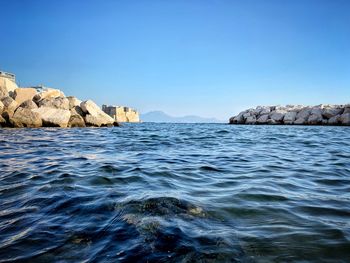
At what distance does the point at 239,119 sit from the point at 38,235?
210 feet

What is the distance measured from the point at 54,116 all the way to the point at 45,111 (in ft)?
3.04

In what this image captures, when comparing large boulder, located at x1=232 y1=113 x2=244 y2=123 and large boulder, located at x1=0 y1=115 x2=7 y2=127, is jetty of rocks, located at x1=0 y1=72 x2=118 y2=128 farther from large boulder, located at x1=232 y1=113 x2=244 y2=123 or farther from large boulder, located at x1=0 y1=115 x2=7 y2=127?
large boulder, located at x1=232 y1=113 x2=244 y2=123

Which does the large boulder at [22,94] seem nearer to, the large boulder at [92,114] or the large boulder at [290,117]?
the large boulder at [92,114]

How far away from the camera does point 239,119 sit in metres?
64.3

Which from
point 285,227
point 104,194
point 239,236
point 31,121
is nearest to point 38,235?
point 104,194

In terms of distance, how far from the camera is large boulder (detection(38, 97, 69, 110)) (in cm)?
2428

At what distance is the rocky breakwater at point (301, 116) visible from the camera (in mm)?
43528

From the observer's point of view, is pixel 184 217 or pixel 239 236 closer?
pixel 239 236

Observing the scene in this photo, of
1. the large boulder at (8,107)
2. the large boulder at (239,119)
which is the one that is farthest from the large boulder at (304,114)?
the large boulder at (8,107)

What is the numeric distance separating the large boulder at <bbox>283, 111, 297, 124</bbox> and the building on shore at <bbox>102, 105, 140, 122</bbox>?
68819 mm

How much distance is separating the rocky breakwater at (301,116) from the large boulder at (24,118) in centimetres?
4188

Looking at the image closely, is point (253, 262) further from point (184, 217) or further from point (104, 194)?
point (104, 194)

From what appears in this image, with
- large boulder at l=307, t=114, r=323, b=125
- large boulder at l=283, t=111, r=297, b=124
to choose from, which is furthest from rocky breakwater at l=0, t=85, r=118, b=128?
large boulder at l=283, t=111, r=297, b=124

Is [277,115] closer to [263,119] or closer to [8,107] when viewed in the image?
[263,119]
